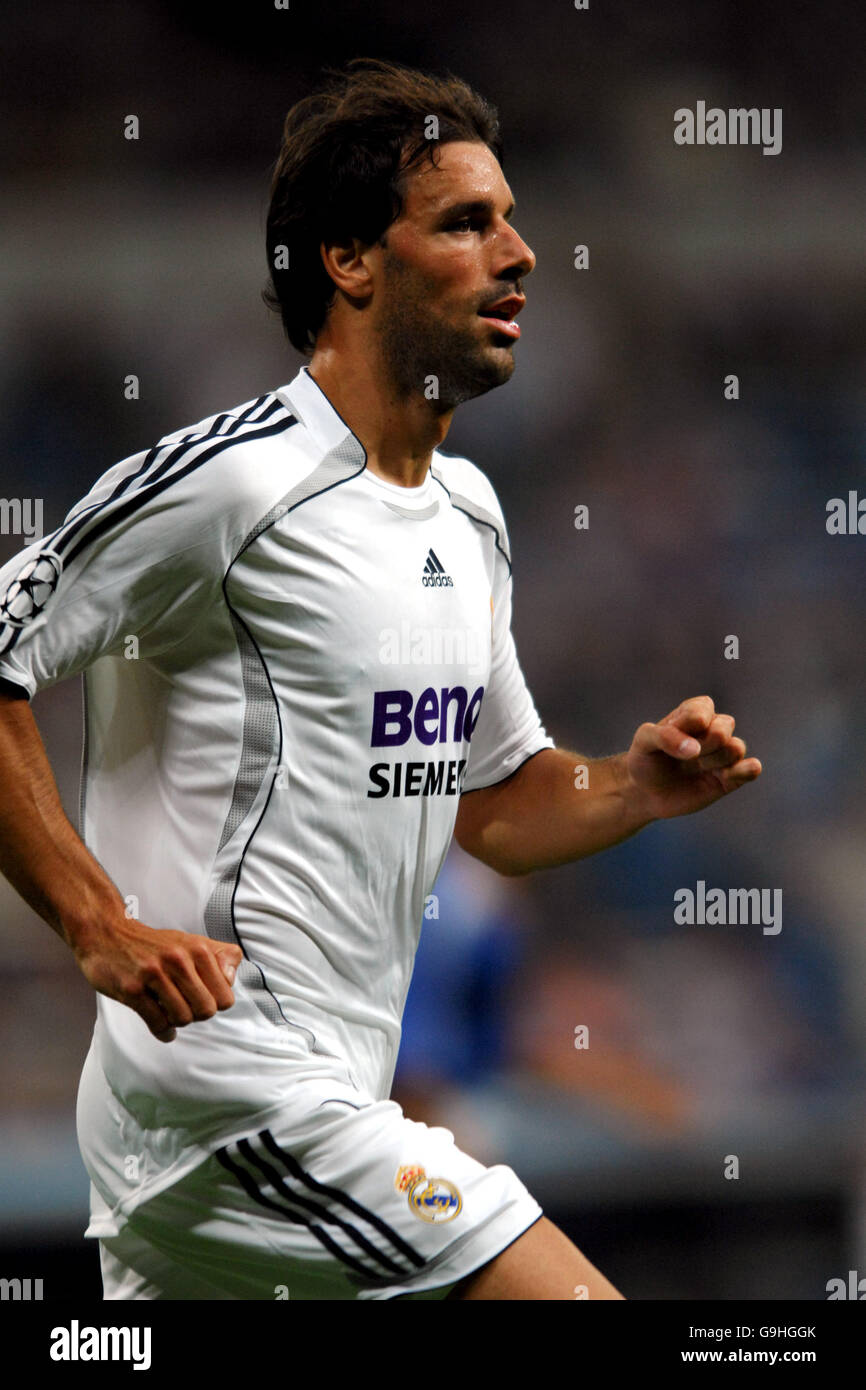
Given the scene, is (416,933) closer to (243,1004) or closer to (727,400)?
(243,1004)


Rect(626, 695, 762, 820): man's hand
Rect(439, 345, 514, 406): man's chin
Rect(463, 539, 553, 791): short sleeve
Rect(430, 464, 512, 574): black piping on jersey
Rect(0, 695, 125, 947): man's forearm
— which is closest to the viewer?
Rect(0, 695, 125, 947): man's forearm

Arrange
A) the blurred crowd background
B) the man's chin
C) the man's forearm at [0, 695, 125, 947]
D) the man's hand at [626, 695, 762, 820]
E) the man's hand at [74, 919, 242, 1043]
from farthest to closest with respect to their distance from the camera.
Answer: the blurred crowd background < the man's chin < the man's hand at [626, 695, 762, 820] < the man's forearm at [0, 695, 125, 947] < the man's hand at [74, 919, 242, 1043]

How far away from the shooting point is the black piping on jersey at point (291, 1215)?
208 cm

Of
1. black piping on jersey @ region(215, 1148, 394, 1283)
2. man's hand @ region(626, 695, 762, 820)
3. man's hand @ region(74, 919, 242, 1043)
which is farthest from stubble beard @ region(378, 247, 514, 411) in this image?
black piping on jersey @ region(215, 1148, 394, 1283)

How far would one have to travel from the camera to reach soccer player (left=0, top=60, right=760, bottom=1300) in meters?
2.05

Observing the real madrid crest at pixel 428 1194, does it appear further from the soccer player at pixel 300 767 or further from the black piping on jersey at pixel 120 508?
the black piping on jersey at pixel 120 508

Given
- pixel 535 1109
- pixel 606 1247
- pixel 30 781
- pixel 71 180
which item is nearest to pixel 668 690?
pixel 535 1109

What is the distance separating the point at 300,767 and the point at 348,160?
1033 mm

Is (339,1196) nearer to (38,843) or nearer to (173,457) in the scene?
(38,843)

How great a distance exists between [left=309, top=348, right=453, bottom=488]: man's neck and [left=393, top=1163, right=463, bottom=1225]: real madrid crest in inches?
40.8

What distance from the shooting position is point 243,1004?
214 cm

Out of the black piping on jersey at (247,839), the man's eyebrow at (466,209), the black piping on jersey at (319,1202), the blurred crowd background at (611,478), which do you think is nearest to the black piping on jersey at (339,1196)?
the black piping on jersey at (319,1202)

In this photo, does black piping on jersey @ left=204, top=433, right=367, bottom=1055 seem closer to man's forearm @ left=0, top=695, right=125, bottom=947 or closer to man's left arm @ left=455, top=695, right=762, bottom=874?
man's forearm @ left=0, top=695, right=125, bottom=947

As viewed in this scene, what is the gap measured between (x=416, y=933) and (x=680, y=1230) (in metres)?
2.25
